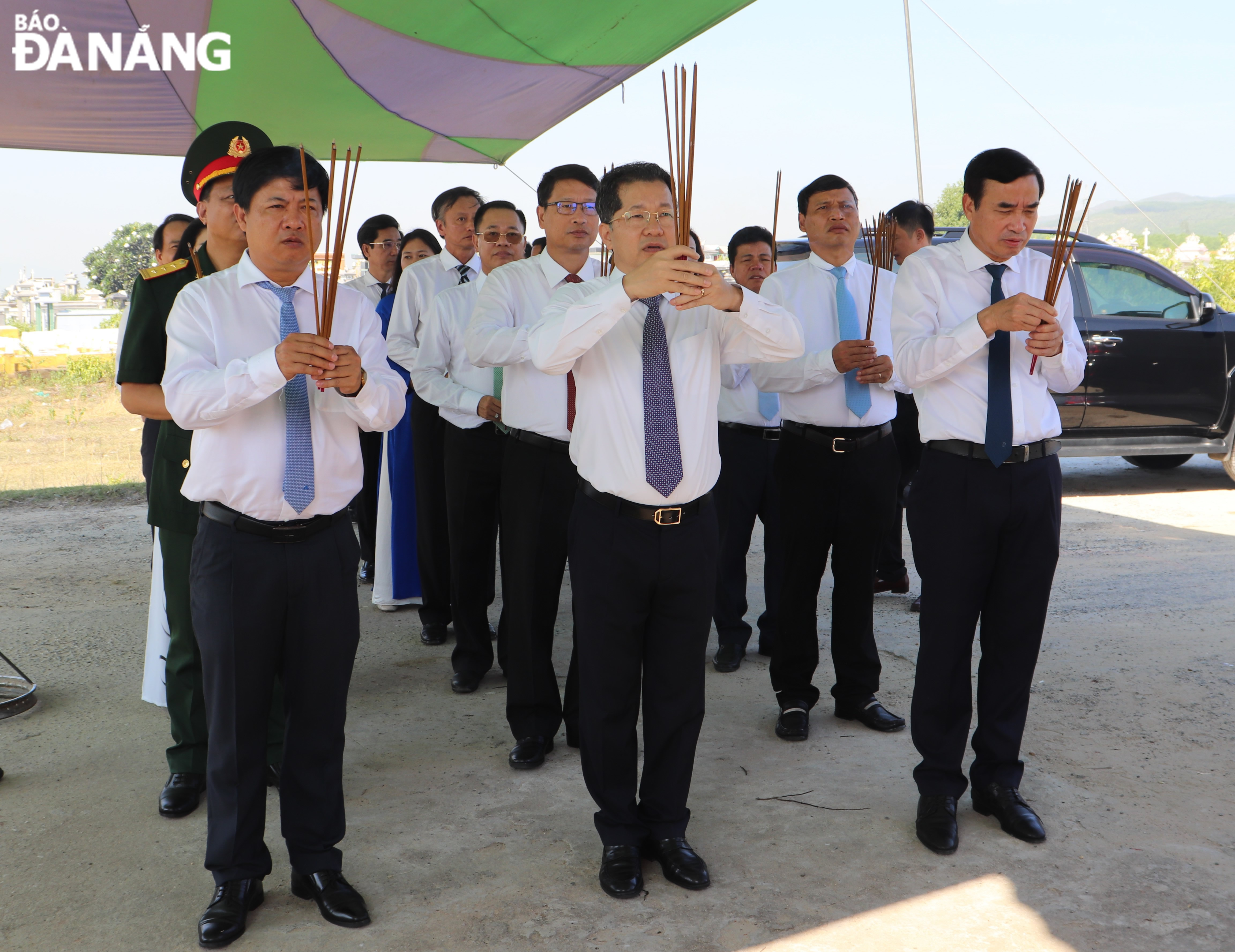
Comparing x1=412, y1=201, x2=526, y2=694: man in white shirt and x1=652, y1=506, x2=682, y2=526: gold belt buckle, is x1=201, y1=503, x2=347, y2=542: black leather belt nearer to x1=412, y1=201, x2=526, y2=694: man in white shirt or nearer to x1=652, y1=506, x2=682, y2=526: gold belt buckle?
x1=652, y1=506, x2=682, y2=526: gold belt buckle

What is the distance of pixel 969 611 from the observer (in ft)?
9.02

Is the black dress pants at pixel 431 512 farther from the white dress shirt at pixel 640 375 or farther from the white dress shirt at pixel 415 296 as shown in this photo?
the white dress shirt at pixel 640 375

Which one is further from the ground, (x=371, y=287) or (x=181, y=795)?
(x=371, y=287)

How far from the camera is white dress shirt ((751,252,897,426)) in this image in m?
3.37

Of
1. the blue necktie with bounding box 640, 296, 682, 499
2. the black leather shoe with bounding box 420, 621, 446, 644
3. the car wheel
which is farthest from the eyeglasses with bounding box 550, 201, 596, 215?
the car wheel

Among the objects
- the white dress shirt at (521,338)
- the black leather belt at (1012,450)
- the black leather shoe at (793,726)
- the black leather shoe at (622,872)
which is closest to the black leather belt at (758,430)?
the white dress shirt at (521,338)

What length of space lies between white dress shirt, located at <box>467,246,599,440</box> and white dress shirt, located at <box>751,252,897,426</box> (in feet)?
2.35

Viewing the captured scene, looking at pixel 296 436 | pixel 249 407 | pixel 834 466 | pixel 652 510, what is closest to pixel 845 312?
pixel 834 466

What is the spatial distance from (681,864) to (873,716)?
1211 millimetres

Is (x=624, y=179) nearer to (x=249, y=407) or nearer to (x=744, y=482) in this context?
(x=249, y=407)

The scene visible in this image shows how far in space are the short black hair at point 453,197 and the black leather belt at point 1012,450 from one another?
2.65 metres

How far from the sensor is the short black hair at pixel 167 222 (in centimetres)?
404

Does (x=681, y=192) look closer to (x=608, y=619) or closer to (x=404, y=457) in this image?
(x=608, y=619)

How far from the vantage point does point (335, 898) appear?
7.63ft
